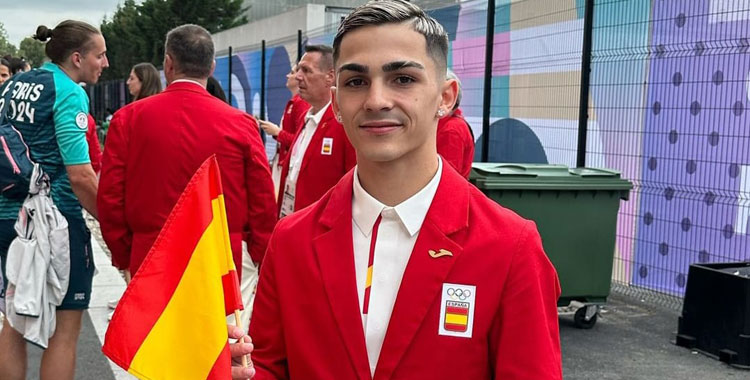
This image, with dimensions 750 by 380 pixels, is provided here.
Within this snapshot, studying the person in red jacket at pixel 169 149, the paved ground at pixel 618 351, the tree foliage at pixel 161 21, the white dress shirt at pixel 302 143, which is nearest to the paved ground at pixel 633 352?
the paved ground at pixel 618 351

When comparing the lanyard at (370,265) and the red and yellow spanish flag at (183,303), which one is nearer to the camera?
the lanyard at (370,265)

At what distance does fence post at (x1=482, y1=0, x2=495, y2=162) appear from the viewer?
9516 millimetres

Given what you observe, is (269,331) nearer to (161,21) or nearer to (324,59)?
(324,59)

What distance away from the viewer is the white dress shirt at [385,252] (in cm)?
205

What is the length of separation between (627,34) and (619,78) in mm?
399

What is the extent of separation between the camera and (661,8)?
7902 mm

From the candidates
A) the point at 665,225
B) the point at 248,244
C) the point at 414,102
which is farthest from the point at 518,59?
the point at 414,102

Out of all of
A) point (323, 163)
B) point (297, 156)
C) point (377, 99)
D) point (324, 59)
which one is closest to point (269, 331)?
point (377, 99)

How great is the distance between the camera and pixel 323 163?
537cm

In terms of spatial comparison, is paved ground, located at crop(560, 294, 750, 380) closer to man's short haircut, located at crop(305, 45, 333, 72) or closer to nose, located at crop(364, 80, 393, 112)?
man's short haircut, located at crop(305, 45, 333, 72)

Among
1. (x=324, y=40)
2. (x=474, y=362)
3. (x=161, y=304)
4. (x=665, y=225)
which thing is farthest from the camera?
(x=324, y=40)

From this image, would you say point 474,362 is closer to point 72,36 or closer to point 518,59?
point 72,36

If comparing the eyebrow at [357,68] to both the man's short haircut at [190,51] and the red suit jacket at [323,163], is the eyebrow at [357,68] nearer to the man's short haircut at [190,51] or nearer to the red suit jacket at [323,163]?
the man's short haircut at [190,51]

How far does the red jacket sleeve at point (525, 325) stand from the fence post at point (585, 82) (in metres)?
6.77
